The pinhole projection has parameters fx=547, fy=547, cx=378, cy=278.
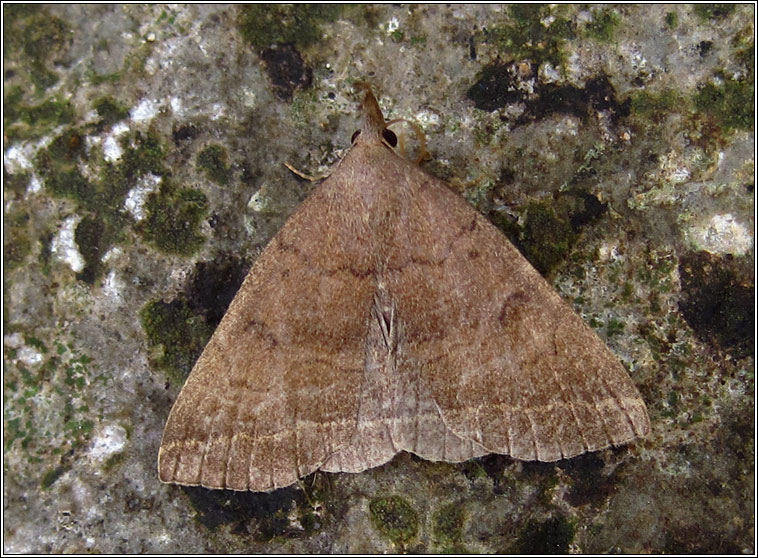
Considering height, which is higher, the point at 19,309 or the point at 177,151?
the point at 177,151

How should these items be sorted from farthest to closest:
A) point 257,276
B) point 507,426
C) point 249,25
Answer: point 249,25, point 257,276, point 507,426

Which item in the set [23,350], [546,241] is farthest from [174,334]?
[546,241]

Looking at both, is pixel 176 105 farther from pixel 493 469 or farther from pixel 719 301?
pixel 719 301

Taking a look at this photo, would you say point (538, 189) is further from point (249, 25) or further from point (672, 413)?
point (249, 25)

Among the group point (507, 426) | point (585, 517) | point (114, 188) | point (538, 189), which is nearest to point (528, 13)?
point (538, 189)

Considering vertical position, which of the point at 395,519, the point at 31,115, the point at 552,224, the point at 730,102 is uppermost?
the point at 31,115

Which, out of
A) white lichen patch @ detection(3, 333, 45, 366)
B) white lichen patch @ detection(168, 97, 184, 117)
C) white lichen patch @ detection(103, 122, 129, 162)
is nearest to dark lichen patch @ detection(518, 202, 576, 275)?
white lichen patch @ detection(168, 97, 184, 117)

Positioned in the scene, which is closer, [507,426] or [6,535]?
[507,426]
